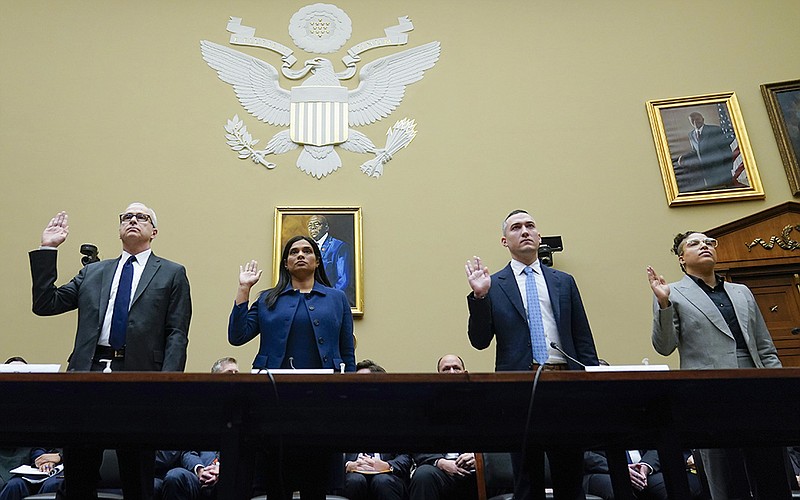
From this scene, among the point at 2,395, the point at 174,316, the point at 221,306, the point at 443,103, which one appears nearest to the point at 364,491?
the point at 174,316

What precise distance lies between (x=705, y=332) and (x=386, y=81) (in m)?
4.00

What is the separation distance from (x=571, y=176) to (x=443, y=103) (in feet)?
4.45

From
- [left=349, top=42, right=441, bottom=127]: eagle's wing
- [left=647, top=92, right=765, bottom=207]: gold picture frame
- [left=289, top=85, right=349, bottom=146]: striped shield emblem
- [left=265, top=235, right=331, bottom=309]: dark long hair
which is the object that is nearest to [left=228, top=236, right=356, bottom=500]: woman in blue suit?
[left=265, top=235, right=331, bottom=309]: dark long hair

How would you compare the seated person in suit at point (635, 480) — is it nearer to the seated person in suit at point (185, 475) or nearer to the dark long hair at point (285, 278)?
the dark long hair at point (285, 278)

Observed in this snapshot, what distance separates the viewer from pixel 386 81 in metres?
6.25

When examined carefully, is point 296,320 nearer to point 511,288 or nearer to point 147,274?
point 147,274

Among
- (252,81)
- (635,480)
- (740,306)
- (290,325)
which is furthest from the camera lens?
(252,81)

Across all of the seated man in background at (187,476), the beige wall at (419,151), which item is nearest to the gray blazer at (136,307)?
the seated man in background at (187,476)

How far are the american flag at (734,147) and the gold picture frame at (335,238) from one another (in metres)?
3.31

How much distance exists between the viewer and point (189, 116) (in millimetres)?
6070

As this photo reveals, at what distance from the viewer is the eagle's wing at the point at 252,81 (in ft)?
20.1

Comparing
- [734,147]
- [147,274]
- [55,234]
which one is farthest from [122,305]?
[734,147]

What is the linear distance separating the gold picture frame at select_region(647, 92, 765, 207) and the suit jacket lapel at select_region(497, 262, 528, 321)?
325 cm

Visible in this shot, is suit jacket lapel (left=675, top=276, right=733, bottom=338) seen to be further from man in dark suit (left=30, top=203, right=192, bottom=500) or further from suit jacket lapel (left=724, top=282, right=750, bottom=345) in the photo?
man in dark suit (left=30, top=203, right=192, bottom=500)
